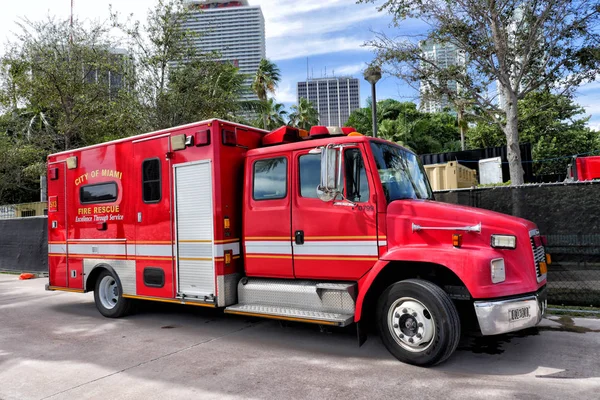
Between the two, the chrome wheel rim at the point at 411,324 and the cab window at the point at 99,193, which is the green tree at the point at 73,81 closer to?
the cab window at the point at 99,193

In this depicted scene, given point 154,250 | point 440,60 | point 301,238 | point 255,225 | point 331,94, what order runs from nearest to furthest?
1. point 301,238
2. point 255,225
3. point 154,250
4. point 440,60
5. point 331,94

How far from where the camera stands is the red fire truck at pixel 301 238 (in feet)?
14.4

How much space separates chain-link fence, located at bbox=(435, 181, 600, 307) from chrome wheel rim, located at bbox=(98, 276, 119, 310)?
6870 millimetres

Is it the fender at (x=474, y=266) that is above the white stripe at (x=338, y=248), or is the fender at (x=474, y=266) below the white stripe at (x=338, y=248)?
below

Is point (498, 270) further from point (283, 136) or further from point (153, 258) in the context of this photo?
point (153, 258)

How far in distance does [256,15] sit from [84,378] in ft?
156

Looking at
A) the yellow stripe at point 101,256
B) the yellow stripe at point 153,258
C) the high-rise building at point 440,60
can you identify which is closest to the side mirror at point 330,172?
the yellow stripe at point 153,258

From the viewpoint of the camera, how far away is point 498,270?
4.24m

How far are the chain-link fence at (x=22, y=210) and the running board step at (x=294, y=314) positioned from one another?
14.6m

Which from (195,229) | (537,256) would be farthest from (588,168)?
(195,229)

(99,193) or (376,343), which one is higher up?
(99,193)

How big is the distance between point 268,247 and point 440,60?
853cm

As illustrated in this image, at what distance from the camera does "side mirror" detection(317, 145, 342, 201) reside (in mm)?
4754

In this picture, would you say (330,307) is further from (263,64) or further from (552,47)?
(263,64)
